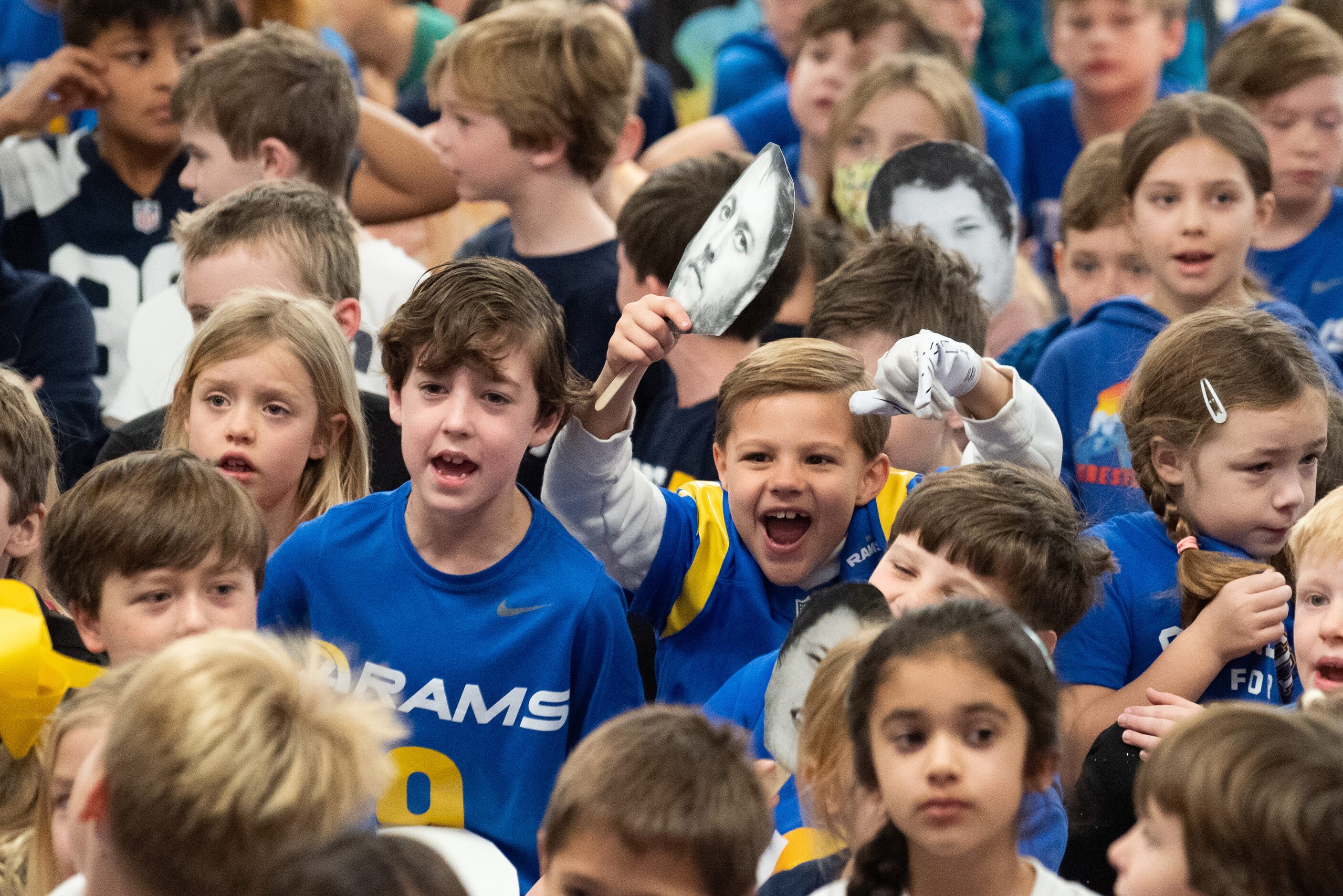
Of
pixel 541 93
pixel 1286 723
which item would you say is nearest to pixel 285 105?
pixel 541 93

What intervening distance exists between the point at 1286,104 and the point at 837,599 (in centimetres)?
328

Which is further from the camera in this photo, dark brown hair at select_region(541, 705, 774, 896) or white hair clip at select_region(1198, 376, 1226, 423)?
white hair clip at select_region(1198, 376, 1226, 423)

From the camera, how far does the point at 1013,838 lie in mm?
2047

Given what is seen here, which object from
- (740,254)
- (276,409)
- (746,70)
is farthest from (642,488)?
(746,70)

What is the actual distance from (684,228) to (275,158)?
4.19 feet

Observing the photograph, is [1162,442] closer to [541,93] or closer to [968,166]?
[968,166]

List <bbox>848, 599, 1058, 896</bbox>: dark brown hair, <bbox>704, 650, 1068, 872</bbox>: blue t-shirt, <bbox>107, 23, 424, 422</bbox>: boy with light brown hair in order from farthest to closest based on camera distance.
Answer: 1. <bbox>107, 23, 424, 422</bbox>: boy with light brown hair
2. <bbox>704, 650, 1068, 872</bbox>: blue t-shirt
3. <bbox>848, 599, 1058, 896</bbox>: dark brown hair

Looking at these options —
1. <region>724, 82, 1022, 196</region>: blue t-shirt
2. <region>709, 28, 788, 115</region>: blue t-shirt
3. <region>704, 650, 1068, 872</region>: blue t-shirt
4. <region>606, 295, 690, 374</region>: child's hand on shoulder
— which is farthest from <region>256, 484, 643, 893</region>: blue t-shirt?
<region>709, 28, 788, 115</region>: blue t-shirt

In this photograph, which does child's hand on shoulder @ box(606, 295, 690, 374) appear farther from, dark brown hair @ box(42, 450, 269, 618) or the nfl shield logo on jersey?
the nfl shield logo on jersey

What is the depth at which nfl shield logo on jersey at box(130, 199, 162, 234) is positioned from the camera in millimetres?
4609

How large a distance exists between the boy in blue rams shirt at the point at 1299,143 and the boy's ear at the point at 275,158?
2.83 meters

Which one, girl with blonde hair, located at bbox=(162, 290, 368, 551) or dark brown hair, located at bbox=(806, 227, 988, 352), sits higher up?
dark brown hair, located at bbox=(806, 227, 988, 352)

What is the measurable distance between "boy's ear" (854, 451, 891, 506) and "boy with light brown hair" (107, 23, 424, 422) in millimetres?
1559

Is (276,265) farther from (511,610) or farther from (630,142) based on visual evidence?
(630,142)
